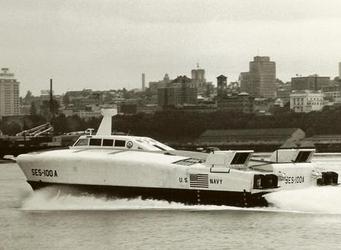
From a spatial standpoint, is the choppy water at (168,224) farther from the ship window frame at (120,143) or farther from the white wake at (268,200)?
the ship window frame at (120,143)

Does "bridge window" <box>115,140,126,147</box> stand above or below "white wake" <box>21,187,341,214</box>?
above

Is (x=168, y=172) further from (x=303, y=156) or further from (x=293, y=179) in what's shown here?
(x=303, y=156)

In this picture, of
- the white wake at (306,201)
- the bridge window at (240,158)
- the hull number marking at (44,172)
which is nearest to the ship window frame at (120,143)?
the hull number marking at (44,172)

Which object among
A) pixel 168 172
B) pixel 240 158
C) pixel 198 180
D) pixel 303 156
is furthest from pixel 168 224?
pixel 303 156

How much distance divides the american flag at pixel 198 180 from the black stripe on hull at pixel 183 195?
0.75 ft

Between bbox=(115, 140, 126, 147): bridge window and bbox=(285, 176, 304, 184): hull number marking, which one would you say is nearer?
bbox=(285, 176, 304, 184): hull number marking

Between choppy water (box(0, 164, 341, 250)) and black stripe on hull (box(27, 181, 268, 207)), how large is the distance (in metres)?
0.24

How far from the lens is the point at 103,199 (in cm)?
4116

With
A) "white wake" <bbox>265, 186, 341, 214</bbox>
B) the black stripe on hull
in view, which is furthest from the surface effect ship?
"white wake" <bbox>265, 186, 341, 214</bbox>

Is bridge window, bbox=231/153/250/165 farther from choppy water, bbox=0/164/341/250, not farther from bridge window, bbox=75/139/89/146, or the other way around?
bridge window, bbox=75/139/89/146

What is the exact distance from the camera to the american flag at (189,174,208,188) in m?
Result: 39.0

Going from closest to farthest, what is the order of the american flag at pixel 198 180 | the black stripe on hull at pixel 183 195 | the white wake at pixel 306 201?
the black stripe on hull at pixel 183 195, the american flag at pixel 198 180, the white wake at pixel 306 201

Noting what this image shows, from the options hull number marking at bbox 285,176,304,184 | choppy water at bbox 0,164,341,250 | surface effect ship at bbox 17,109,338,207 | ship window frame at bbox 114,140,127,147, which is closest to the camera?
choppy water at bbox 0,164,341,250

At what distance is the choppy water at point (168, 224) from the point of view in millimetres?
34375
